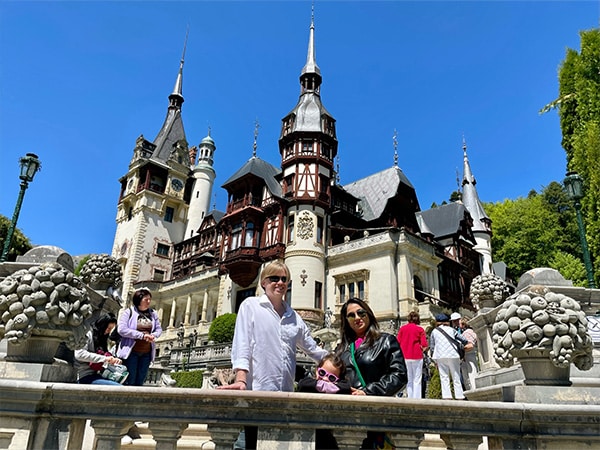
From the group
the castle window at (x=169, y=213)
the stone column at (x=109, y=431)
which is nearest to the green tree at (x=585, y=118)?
the stone column at (x=109, y=431)

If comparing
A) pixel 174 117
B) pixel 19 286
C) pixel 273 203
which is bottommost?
pixel 19 286

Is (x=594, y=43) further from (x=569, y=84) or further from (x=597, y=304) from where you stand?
(x=597, y=304)

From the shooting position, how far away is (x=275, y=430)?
3.20 meters

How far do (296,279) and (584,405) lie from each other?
2953 centimetres

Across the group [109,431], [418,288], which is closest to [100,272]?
[109,431]

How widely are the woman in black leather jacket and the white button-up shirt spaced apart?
1.82 ft

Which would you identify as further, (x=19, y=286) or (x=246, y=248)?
(x=246, y=248)

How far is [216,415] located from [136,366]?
134 inches

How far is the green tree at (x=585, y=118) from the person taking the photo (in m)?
17.9

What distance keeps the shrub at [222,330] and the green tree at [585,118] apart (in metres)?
22.4

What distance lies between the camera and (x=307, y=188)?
3556 cm

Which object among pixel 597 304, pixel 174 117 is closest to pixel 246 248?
pixel 597 304

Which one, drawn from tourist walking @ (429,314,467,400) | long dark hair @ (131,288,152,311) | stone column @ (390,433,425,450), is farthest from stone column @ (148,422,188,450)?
tourist walking @ (429,314,467,400)

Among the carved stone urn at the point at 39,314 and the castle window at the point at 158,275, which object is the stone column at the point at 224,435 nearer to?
the carved stone urn at the point at 39,314
